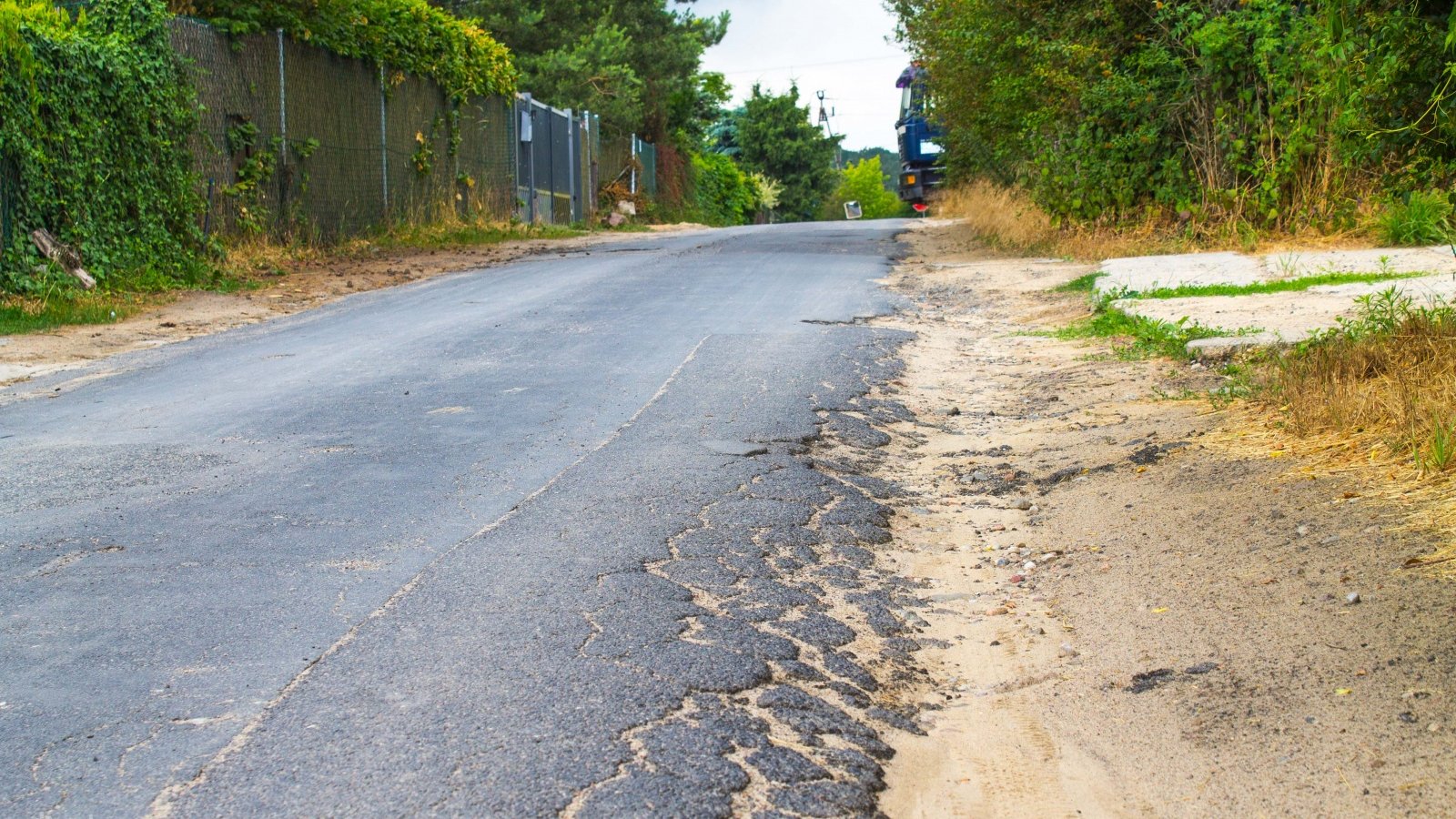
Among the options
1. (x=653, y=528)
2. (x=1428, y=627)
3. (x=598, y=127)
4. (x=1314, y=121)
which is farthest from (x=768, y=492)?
(x=598, y=127)

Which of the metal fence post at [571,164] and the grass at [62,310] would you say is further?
the metal fence post at [571,164]

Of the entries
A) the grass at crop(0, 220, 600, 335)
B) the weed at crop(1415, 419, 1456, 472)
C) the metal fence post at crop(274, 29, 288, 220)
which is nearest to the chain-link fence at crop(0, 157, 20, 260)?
the grass at crop(0, 220, 600, 335)

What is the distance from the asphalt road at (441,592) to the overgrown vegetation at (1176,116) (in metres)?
6.23

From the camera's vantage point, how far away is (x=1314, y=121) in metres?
11.8

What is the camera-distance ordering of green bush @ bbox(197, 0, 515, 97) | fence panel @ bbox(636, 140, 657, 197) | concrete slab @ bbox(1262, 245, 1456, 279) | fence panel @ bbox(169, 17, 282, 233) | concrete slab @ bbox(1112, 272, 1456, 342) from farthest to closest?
1. fence panel @ bbox(636, 140, 657, 197)
2. green bush @ bbox(197, 0, 515, 97)
3. fence panel @ bbox(169, 17, 282, 233)
4. concrete slab @ bbox(1262, 245, 1456, 279)
5. concrete slab @ bbox(1112, 272, 1456, 342)

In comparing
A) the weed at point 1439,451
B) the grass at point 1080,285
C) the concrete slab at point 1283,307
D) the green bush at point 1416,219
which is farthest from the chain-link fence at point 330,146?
the green bush at point 1416,219

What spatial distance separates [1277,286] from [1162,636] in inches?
250

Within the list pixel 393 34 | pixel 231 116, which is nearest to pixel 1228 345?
pixel 231 116

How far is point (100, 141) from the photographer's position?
1138 centimetres

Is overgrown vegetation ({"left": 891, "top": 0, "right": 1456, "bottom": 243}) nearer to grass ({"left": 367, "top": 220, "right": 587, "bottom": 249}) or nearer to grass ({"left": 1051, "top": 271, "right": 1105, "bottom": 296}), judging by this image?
grass ({"left": 1051, "top": 271, "right": 1105, "bottom": 296})

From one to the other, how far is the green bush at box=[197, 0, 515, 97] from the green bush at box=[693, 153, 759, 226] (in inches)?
651

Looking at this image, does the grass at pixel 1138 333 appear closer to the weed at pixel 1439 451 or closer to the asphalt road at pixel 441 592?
the asphalt road at pixel 441 592

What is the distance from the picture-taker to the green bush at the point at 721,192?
3981cm

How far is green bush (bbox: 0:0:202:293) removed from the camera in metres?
10.4
